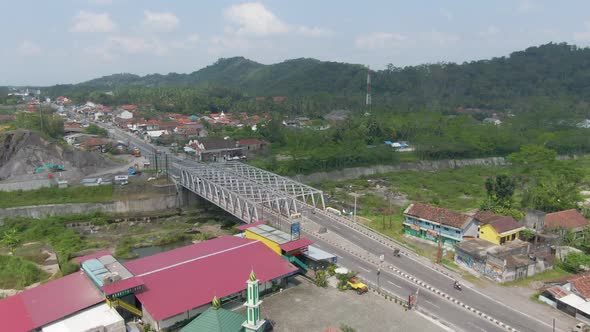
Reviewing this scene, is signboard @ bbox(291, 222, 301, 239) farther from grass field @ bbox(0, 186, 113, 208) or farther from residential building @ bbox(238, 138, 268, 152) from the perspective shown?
residential building @ bbox(238, 138, 268, 152)

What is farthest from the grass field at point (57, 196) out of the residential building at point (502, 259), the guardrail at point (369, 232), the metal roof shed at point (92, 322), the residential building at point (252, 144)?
the residential building at point (502, 259)

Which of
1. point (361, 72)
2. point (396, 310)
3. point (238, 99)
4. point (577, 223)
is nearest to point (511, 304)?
point (396, 310)

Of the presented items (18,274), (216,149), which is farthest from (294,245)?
(216,149)

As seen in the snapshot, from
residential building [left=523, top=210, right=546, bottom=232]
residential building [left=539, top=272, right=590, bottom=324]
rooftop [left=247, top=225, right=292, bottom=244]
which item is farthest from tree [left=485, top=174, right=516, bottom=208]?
rooftop [left=247, top=225, right=292, bottom=244]

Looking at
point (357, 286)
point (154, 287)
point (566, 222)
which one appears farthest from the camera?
point (566, 222)

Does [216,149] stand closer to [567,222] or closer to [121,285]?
[121,285]
